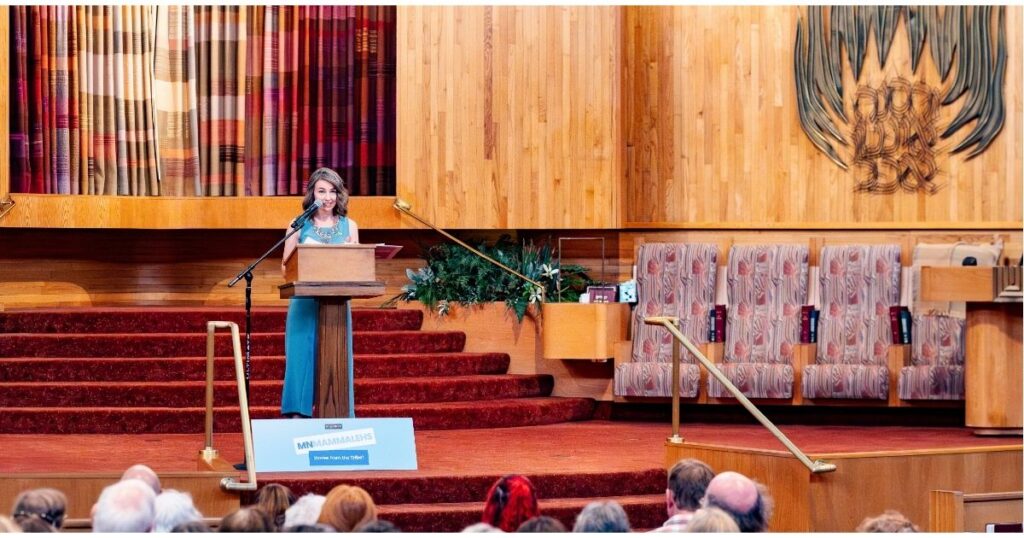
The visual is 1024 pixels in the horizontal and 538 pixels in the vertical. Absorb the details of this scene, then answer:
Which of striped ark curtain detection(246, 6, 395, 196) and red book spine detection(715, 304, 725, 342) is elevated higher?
striped ark curtain detection(246, 6, 395, 196)

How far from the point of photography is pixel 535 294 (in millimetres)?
7934


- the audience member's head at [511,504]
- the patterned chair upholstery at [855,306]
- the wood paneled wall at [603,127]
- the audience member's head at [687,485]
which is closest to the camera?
the audience member's head at [511,504]

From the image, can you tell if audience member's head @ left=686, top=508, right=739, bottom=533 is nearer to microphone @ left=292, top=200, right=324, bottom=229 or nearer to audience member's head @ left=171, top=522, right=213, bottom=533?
audience member's head @ left=171, top=522, right=213, bottom=533

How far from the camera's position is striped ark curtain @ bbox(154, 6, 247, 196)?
8.90 m

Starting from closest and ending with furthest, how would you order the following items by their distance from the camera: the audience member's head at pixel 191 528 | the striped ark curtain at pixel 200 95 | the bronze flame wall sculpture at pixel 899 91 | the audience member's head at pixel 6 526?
the audience member's head at pixel 6 526, the audience member's head at pixel 191 528, the bronze flame wall sculpture at pixel 899 91, the striped ark curtain at pixel 200 95

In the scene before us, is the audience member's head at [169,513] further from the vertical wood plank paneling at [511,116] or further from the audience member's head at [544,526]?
the vertical wood plank paneling at [511,116]

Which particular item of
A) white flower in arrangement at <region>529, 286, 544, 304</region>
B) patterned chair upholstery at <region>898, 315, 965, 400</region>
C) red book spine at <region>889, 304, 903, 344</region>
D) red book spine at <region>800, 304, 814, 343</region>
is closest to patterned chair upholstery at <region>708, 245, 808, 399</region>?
red book spine at <region>800, 304, 814, 343</region>

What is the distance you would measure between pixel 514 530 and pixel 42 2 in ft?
19.1

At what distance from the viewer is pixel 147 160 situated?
349 inches

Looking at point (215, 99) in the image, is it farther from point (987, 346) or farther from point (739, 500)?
point (739, 500)

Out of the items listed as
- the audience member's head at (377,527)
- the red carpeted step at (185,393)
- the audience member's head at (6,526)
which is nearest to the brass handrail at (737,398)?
the red carpeted step at (185,393)

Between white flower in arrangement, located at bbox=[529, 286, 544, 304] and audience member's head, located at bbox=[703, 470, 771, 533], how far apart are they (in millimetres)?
4152

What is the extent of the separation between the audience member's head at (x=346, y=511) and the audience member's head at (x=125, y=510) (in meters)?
0.42

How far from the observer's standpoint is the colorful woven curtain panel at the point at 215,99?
8.68 metres
